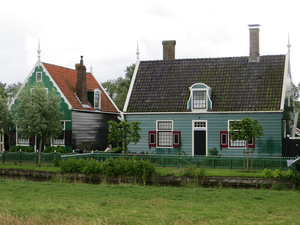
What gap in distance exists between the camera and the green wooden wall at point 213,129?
26188mm

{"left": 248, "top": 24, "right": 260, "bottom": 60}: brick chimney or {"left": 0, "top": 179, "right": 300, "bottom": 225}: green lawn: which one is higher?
{"left": 248, "top": 24, "right": 260, "bottom": 60}: brick chimney

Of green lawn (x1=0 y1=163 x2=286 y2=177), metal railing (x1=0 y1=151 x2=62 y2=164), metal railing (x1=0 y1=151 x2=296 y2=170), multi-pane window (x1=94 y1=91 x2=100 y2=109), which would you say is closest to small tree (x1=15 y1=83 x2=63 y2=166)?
metal railing (x1=0 y1=151 x2=62 y2=164)

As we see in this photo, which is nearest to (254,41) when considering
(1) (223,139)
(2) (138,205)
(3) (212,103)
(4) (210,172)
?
(3) (212,103)

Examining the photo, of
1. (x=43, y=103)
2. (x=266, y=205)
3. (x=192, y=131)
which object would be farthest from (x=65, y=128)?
(x=266, y=205)

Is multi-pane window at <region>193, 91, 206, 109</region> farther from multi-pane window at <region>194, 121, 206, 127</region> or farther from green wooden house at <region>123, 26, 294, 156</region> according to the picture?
multi-pane window at <region>194, 121, 206, 127</region>

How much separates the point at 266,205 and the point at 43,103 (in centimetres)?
1753

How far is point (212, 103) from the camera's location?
91.3ft

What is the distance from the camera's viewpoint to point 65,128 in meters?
30.9

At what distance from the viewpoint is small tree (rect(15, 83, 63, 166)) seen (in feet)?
86.1

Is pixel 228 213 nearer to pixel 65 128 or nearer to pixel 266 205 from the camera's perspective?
pixel 266 205

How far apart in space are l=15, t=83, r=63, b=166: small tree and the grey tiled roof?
5439mm

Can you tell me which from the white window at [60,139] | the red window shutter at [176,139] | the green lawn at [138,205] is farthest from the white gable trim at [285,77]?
the white window at [60,139]

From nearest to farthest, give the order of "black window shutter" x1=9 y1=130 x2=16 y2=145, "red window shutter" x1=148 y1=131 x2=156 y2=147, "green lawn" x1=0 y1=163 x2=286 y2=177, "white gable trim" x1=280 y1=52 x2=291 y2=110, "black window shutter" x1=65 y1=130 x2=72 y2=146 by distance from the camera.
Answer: "green lawn" x1=0 y1=163 x2=286 y2=177 < "white gable trim" x1=280 y1=52 x2=291 y2=110 < "red window shutter" x1=148 y1=131 x2=156 y2=147 < "black window shutter" x1=65 y1=130 x2=72 y2=146 < "black window shutter" x1=9 y1=130 x2=16 y2=145

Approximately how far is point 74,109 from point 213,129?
1073cm
